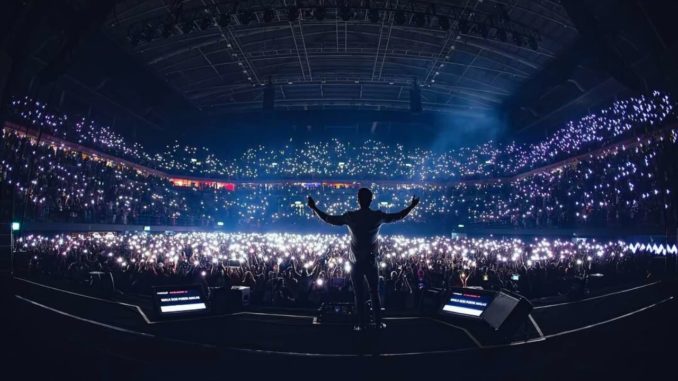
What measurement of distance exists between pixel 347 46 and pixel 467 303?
19109 mm

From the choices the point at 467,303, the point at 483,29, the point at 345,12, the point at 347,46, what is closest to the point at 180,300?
the point at 467,303

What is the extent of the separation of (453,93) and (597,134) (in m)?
10.1

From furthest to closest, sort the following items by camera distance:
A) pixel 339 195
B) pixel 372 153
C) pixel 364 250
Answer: pixel 372 153
pixel 339 195
pixel 364 250

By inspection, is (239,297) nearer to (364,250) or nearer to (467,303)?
(364,250)

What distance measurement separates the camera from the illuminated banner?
14.8 feet

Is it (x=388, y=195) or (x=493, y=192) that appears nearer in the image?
(x=493, y=192)

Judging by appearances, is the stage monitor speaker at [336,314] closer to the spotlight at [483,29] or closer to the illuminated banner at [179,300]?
the illuminated banner at [179,300]

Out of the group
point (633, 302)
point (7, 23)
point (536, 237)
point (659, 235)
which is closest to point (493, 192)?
point (536, 237)

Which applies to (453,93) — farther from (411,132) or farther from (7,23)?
(7,23)

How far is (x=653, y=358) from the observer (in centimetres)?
242

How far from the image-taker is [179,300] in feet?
15.3

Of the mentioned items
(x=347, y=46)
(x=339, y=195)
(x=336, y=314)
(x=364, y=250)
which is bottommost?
(x=336, y=314)

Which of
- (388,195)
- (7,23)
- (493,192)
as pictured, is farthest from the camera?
(388,195)

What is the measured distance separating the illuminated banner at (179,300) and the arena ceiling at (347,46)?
1231cm
